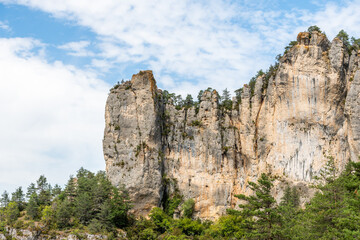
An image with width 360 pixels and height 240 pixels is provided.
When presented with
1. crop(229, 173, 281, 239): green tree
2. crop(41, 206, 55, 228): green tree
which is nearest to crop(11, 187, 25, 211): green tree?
crop(41, 206, 55, 228): green tree

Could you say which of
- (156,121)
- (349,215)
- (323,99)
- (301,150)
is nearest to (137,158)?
(156,121)

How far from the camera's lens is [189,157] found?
218 ft

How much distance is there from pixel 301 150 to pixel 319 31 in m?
17.2

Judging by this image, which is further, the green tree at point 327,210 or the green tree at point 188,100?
the green tree at point 188,100

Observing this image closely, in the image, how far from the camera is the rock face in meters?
58.5

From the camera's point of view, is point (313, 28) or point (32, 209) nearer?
point (32, 209)

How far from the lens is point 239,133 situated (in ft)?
218

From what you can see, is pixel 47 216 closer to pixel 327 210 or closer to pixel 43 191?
pixel 43 191

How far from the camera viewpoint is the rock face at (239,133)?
58.5 meters

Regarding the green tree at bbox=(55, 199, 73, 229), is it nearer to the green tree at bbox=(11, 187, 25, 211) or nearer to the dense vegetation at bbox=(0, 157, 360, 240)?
the dense vegetation at bbox=(0, 157, 360, 240)

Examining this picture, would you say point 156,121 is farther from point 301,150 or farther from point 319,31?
point 319,31

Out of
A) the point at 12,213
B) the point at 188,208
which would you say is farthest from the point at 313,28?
the point at 12,213

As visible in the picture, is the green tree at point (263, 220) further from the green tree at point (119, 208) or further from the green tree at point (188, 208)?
the green tree at point (188, 208)

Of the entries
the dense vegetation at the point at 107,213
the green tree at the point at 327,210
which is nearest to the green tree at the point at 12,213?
the dense vegetation at the point at 107,213
